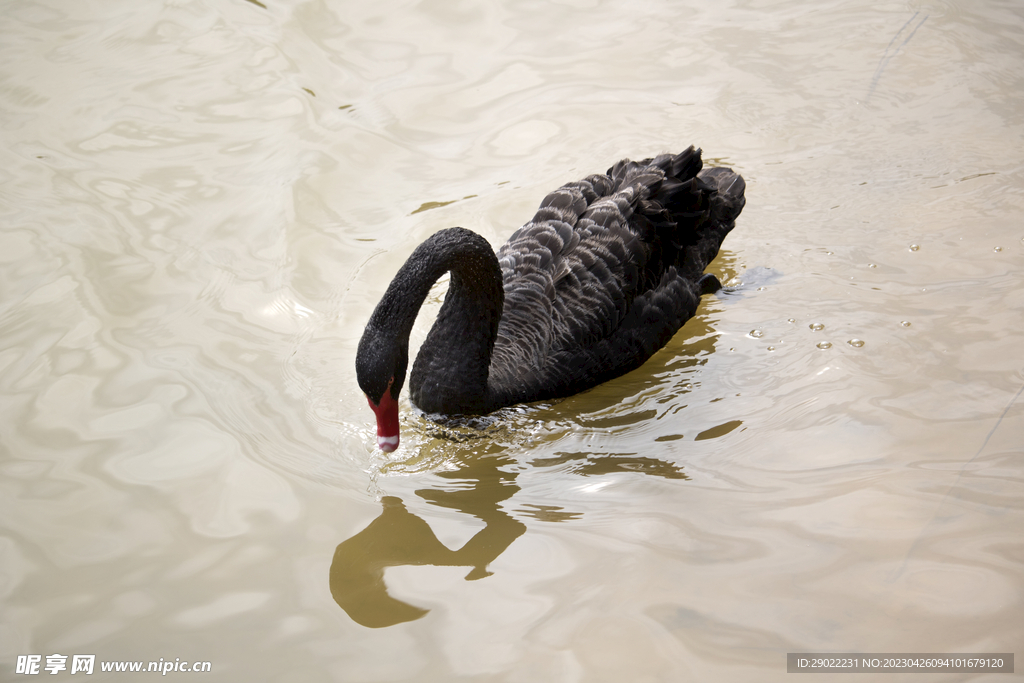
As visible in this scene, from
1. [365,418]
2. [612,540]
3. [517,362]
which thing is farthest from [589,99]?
A: [612,540]

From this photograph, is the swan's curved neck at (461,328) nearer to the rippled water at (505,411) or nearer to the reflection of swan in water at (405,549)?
the rippled water at (505,411)

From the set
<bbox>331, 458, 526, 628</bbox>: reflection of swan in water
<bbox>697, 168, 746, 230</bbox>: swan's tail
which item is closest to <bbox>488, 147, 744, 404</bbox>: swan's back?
<bbox>697, 168, 746, 230</bbox>: swan's tail

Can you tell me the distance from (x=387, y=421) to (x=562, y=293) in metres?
1.39

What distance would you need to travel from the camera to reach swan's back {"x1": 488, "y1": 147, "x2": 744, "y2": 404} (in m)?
4.49

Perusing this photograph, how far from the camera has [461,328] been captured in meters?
4.32

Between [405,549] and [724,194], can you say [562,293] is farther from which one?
[405,549]

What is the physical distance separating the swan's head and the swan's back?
76 cm

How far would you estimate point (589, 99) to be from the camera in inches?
295

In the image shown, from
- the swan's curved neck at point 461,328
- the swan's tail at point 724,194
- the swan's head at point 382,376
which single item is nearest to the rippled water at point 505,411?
the swan's curved neck at point 461,328

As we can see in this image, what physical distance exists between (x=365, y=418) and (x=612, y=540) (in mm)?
1469

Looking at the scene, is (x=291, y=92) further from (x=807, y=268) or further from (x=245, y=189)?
(x=807, y=268)

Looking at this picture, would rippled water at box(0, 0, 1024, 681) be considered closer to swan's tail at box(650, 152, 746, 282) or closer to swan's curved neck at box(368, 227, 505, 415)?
swan's curved neck at box(368, 227, 505, 415)

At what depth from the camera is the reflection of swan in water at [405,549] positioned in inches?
129

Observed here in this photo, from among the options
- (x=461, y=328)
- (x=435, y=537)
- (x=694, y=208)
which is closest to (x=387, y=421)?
(x=435, y=537)
